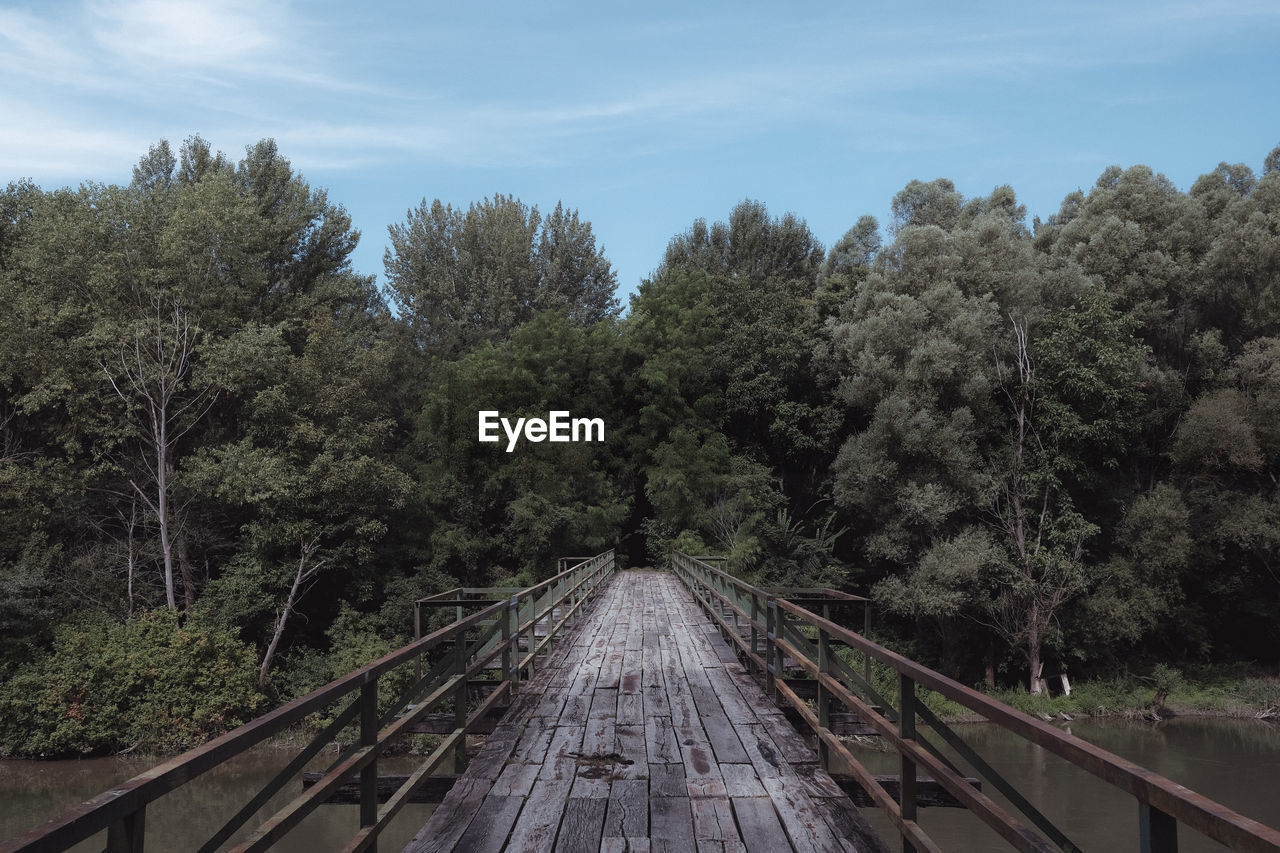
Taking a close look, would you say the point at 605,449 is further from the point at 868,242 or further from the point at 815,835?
the point at 815,835

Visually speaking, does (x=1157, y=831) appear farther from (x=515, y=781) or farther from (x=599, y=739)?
(x=599, y=739)

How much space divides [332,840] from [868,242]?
33.6 meters

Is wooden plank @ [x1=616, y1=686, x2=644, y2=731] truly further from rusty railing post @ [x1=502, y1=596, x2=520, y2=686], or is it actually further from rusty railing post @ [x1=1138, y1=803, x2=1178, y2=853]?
rusty railing post @ [x1=1138, y1=803, x2=1178, y2=853]

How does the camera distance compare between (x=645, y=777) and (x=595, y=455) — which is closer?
(x=645, y=777)

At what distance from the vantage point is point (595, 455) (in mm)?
34438

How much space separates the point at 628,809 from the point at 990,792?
1946cm

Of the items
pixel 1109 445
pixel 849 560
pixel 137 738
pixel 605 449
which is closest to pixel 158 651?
pixel 137 738

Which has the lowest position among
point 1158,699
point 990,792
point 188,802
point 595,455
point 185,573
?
point 990,792

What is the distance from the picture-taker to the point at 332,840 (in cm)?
1678

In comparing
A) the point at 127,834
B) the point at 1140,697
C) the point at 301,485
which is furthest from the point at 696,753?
the point at 1140,697

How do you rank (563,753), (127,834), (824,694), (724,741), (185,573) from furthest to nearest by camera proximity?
(185,573)
(724,741)
(563,753)
(824,694)
(127,834)

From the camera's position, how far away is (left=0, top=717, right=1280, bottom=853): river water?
54.6 ft

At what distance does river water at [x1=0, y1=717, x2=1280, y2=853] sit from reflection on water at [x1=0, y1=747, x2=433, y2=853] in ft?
0.10

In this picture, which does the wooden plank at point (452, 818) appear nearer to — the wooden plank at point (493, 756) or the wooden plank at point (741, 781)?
the wooden plank at point (493, 756)
